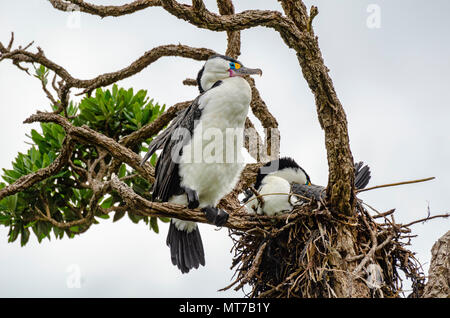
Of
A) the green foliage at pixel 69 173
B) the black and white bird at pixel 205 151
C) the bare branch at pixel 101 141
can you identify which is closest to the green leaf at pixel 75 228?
the green foliage at pixel 69 173

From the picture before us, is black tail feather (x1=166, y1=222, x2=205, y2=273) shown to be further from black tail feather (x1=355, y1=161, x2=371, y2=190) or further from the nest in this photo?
black tail feather (x1=355, y1=161, x2=371, y2=190)

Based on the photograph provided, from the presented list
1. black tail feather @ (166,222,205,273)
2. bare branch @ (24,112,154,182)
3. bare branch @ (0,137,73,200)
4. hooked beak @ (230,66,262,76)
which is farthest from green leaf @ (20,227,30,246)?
hooked beak @ (230,66,262,76)

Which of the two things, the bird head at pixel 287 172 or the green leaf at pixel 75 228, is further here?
the green leaf at pixel 75 228

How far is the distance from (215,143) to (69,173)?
185cm

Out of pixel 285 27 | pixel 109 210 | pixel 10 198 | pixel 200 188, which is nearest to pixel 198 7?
pixel 285 27

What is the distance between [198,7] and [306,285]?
182 centimetres

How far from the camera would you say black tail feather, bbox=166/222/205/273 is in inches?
152

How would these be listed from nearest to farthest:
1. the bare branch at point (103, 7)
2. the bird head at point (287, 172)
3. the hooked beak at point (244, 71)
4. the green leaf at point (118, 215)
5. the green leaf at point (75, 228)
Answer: the hooked beak at point (244, 71)
the bird head at point (287, 172)
the bare branch at point (103, 7)
the green leaf at point (118, 215)
the green leaf at point (75, 228)

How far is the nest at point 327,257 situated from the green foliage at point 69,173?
1.54 meters

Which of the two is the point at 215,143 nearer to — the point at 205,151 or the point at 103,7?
the point at 205,151

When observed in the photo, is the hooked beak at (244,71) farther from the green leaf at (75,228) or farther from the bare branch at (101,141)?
the green leaf at (75,228)

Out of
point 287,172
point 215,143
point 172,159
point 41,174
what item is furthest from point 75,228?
point 215,143

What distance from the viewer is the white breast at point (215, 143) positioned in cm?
352

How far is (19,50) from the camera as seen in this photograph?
15.6 ft
